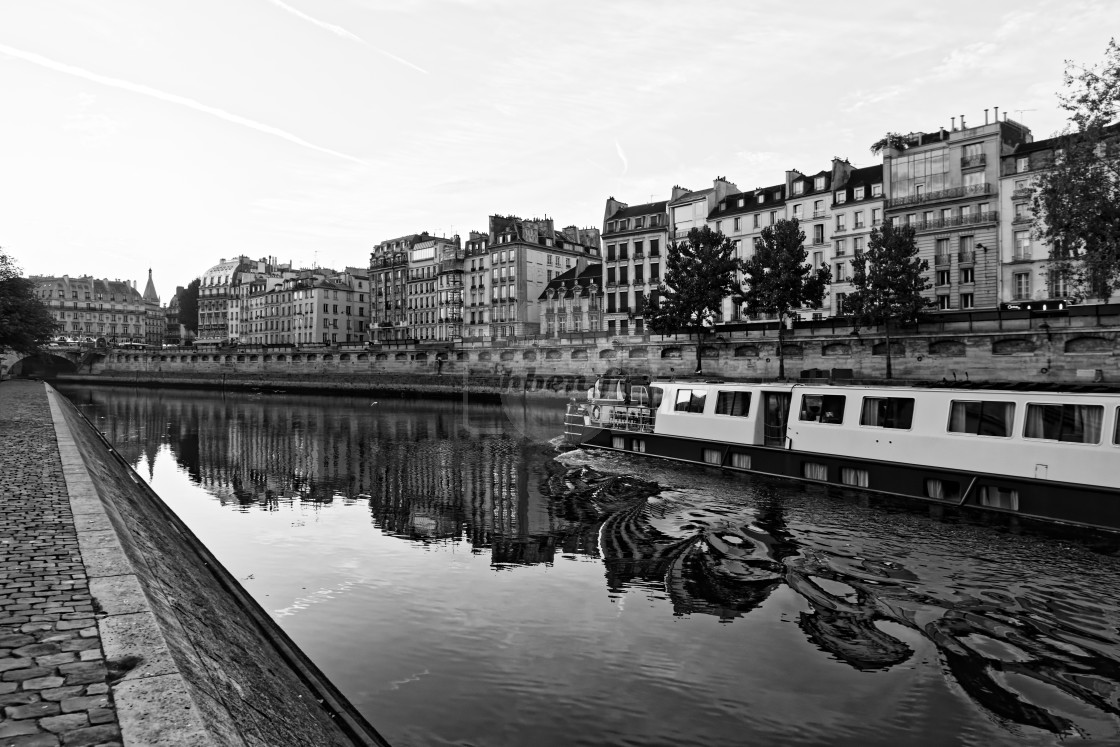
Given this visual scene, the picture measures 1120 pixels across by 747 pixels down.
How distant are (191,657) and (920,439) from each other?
2219cm

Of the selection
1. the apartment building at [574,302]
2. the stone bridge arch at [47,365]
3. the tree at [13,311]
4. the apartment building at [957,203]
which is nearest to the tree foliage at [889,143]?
the apartment building at [957,203]

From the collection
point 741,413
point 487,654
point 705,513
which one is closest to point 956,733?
point 487,654

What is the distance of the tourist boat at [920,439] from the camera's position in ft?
64.3

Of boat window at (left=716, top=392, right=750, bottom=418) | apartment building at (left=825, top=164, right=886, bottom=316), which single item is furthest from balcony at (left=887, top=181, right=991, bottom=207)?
boat window at (left=716, top=392, right=750, bottom=418)

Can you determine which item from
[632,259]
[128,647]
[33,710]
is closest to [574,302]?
[632,259]

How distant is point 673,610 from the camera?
14.1 m

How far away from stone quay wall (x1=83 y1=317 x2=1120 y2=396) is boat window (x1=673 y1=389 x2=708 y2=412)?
8.56 metres

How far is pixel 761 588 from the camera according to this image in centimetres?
1537

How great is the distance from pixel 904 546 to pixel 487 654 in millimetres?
11943

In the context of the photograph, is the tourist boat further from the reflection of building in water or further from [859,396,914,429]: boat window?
the reflection of building in water

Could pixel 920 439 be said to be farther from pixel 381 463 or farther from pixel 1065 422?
pixel 381 463

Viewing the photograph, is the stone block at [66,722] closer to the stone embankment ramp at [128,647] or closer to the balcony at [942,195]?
the stone embankment ramp at [128,647]

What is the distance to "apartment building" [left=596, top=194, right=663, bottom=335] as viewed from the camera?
3258 inches

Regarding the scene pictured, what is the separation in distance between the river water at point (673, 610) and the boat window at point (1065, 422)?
9.60ft
